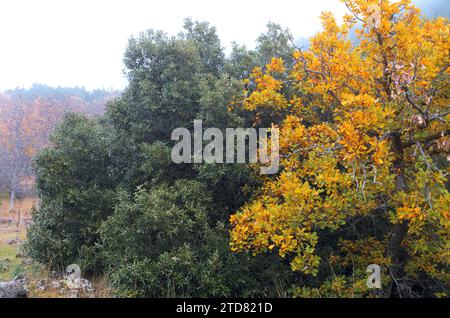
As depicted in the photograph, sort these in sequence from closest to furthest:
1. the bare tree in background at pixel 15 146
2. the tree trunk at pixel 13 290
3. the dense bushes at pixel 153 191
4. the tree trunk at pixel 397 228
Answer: the tree trunk at pixel 13 290 → the tree trunk at pixel 397 228 → the dense bushes at pixel 153 191 → the bare tree in background at pixel 15 146

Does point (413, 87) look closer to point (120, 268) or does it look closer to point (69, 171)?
point (120, 268)

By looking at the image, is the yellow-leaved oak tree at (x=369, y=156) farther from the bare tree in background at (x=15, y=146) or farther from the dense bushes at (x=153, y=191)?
the bare tree in background at (x=15, y=146)

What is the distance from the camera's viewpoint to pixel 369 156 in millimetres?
4531

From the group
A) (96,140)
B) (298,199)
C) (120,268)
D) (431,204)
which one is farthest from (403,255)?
(96,140)

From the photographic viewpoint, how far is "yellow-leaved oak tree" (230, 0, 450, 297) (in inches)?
161

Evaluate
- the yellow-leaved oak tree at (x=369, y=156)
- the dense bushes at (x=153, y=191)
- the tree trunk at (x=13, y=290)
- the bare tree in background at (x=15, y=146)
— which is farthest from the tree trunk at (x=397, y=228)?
the bare tree in background at (x=15, y=146)

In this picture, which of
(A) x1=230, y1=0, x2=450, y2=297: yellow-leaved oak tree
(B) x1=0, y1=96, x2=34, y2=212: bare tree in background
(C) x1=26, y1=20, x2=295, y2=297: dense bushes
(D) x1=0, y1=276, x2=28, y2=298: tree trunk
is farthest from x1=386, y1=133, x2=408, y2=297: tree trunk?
(B) x1=0, y1=96, x2=34, y2=212: bare tree in background

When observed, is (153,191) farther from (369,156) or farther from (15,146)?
(15,146)

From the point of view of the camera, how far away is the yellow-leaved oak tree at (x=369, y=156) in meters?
4.09

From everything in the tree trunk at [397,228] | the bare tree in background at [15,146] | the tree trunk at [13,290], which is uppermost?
the bare tree in background at [15,146]

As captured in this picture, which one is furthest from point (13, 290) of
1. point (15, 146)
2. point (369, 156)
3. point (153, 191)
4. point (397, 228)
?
point (15, 146)

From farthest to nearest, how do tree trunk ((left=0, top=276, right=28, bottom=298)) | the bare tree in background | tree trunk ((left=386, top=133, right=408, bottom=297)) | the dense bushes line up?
the bare tree in background
the dense bushes
tree trunk ((left=386, top=133, right=408, bottom=297))
tree trunk ((left=0, top=276, right=28, bottom=298))

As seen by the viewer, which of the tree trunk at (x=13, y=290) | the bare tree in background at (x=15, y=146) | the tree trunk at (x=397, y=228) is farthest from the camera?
the bare tree in background at (x=15, y=146)

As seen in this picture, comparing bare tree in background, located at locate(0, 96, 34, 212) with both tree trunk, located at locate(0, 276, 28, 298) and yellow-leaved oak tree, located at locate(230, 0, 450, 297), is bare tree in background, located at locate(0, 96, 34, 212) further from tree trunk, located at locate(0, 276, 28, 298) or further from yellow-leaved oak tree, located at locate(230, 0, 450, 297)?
yellow-leaved oak tree, located at locate(230, 0, 450, 297)
